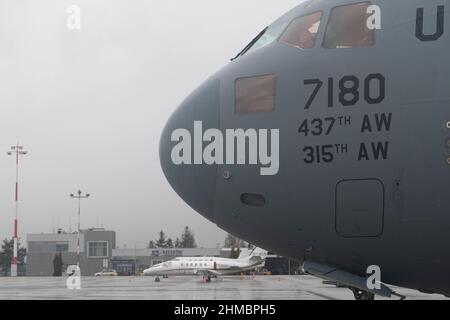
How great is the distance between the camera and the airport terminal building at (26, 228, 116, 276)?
83.0m

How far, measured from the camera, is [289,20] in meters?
6.80

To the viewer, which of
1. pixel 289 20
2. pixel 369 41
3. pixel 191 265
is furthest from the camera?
pixel 191 265

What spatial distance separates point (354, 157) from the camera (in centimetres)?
587

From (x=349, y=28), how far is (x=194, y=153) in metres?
2.08

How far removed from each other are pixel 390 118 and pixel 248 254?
57118 mm

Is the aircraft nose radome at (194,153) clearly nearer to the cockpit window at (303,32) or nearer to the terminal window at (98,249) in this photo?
the cockpit window at (303,32)

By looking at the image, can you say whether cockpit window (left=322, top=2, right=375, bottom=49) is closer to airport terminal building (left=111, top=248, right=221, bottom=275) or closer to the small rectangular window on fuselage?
the small rectangular window on fuselage

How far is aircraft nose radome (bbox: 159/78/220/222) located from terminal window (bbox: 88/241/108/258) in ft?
259

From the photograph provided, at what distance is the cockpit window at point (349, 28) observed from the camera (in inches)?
241

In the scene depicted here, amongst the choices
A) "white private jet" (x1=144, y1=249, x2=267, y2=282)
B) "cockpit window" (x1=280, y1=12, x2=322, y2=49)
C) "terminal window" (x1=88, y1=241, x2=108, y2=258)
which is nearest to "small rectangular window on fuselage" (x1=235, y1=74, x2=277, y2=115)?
"cockpit window" (x1=280, y1=12, x2=322, y2=49)
